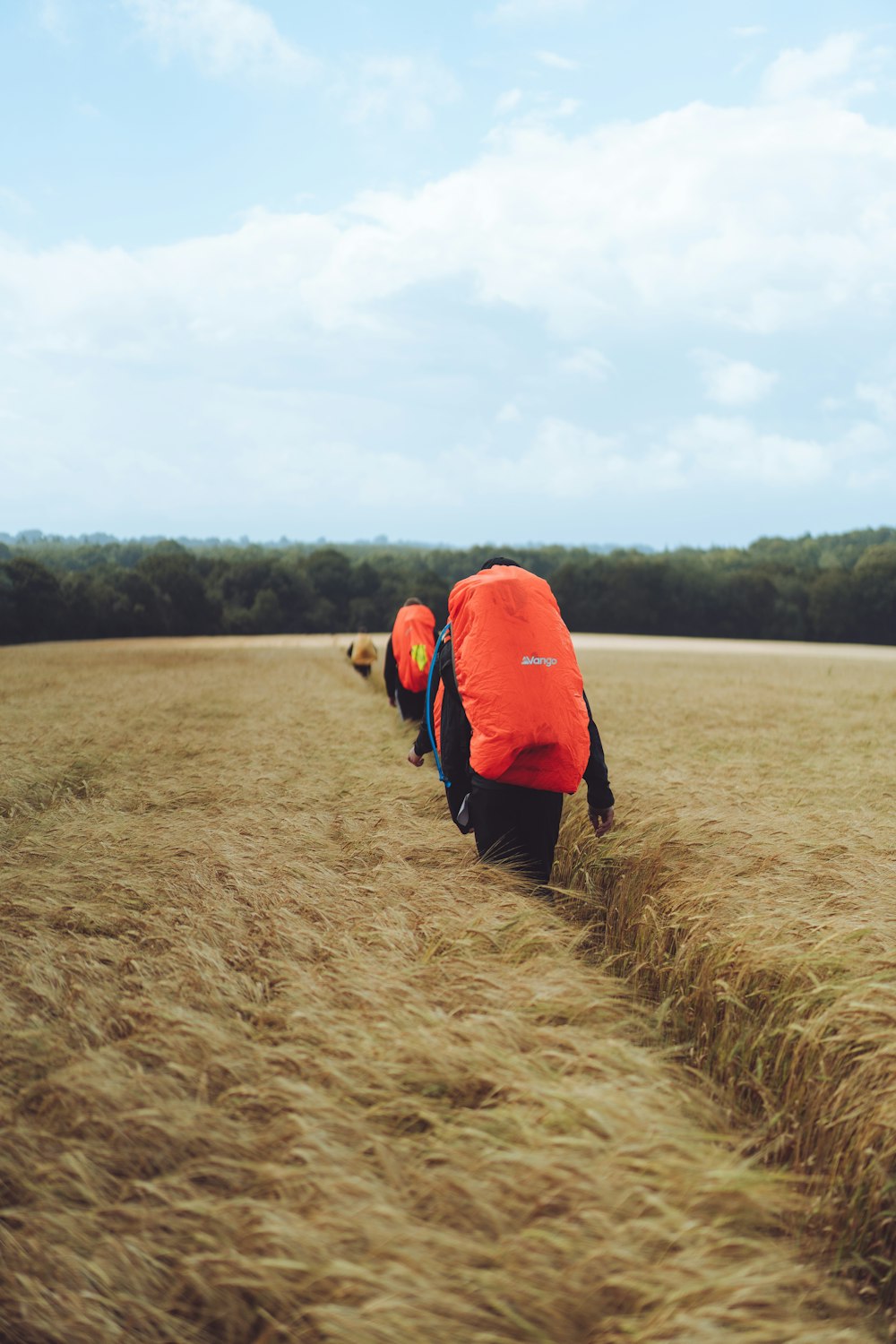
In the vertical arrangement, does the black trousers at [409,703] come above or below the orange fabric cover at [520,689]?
below

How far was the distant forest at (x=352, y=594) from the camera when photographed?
68438 mm

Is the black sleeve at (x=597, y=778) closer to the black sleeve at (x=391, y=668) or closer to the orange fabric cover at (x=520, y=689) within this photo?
the orange fabric cover at (x=520, y=689)

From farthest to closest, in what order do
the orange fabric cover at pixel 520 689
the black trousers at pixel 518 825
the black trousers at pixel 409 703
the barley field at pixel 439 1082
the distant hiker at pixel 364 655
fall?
the distant hiker at pixel 364 655 < the black trousers at pixel 409 703 < the black trousers at pixel 518 825 < the orange fabric cover at pixel 520 689 < the barley field at pixel 439 1082

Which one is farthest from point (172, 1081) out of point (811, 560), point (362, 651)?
point (811, 560)

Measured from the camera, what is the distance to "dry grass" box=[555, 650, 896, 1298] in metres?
2.70

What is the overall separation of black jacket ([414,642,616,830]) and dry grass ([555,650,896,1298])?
60cm

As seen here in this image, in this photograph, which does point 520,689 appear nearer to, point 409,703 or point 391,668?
point 391,668

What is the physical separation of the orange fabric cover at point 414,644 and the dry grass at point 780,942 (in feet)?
10.8

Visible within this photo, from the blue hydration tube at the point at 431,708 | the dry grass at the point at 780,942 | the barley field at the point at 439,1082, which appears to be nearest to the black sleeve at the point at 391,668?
the dry grass at the point at 780,942

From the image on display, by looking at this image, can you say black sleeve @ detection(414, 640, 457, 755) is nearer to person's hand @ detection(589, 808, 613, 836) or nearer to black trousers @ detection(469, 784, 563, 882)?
black trousers @ detection(469, 784, 563, 882)

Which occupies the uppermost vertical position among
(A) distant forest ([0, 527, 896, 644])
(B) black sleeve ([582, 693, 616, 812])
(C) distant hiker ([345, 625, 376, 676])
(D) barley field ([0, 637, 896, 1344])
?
(A) distant forest ([0, 527, 896, 644])

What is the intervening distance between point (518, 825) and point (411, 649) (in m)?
6.09

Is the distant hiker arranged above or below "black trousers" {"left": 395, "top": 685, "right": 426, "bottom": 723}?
above

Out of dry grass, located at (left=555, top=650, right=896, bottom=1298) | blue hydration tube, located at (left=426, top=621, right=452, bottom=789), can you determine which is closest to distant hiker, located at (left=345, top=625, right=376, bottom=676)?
dry grass, located at (left=555, top=650, right=896, bottom=1298)
